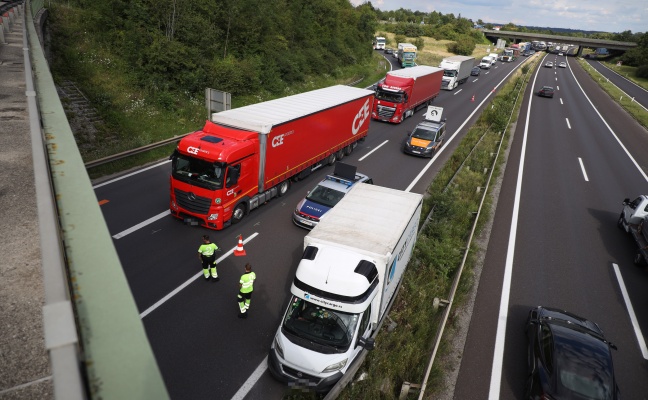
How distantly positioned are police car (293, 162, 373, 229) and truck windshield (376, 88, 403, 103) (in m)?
16.8

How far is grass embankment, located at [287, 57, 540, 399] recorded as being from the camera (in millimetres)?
8766

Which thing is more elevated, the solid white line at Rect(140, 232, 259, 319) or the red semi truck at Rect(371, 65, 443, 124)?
the red semi truck at Rect(371, 65, 443, 124)

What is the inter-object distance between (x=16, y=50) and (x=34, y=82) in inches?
461

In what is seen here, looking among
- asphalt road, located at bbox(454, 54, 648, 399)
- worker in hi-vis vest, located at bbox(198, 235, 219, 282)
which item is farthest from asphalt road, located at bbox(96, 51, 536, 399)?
asphalt road, located at bbox(454, 54, 648, 399)

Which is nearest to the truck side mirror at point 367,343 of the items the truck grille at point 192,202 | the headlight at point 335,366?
the headlight at point 335,366

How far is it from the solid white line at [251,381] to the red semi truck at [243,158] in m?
6.17

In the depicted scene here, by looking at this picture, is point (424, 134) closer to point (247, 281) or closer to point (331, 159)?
point (331, 159)

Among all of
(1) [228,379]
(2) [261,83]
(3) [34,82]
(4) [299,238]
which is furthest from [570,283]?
(2) [261,83]

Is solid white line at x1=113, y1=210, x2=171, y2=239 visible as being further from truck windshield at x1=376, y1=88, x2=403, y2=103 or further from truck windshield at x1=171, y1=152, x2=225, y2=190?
truck windshield at x1=376, y1=88, x2=403, y2=103

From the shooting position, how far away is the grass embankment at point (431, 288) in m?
8.77

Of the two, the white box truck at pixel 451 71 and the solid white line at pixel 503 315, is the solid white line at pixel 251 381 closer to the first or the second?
the solid white line at pixel 503 315

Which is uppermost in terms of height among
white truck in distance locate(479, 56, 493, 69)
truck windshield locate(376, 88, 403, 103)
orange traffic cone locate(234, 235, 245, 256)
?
white truck in distance locate(479, 56, 493, 69)

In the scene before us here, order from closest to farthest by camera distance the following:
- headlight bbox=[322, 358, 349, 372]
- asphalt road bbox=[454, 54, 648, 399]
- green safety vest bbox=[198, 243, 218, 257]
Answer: headlight bbox=[322, 358, 349, 372]
asphalt road bbox=[454, 54, 648, 399]
green safety vest bbox=[198, 243, 218, 257]

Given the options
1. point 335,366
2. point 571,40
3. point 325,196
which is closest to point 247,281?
point 335,366
